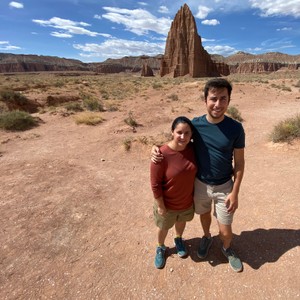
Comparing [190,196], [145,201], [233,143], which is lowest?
[145,201]

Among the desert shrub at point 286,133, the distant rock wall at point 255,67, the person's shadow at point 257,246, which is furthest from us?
the distant rock wall at point 255,67

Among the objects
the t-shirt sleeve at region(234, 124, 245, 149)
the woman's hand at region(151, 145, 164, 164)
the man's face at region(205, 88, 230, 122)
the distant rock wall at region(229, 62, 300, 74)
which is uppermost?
the man's face at region(205, 88, 230, 122)

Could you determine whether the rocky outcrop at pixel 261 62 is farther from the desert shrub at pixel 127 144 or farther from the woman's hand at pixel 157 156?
the woman's hand at pixel 157 156

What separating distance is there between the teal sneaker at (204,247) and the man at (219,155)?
1.18 ft

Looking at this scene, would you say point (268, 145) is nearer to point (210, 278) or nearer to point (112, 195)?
point (112, 195)

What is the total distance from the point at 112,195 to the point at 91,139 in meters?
4.21

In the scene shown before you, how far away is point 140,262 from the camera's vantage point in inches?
121

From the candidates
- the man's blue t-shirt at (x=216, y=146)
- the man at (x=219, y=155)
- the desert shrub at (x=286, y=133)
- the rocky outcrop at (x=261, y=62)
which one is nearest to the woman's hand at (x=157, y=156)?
the man at (x=219, y=155)

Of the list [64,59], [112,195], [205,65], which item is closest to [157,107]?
[112,195]

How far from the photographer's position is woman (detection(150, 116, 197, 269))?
2.36 metres

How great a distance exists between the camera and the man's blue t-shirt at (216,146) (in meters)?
2.36

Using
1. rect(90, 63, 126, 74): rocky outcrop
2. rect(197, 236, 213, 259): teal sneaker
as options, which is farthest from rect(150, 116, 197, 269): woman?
rect(90, 63, 126, 74): rocky outcrop

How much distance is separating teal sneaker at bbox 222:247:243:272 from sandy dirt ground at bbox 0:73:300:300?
0.07 meters

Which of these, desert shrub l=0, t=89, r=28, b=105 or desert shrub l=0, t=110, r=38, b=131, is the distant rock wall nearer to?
desert shrub l=0, t=89, r=28, b=105
